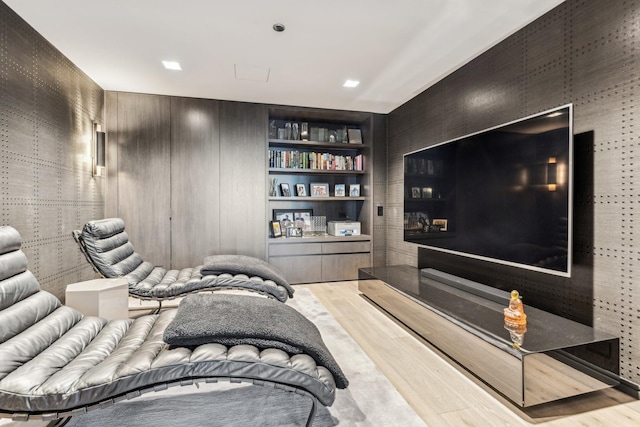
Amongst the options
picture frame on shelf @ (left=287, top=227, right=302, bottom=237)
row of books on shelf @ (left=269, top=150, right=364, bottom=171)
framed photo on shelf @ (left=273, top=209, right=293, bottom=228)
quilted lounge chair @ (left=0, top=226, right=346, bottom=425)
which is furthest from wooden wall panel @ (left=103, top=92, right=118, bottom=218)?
quilted lounge chair @ (left=0, top=226, right=346, bottom=425)

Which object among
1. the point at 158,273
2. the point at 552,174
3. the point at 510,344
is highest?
the point at 552,174

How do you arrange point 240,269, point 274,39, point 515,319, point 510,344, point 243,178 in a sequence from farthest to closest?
1. point 243,178
2. point 240,269
3. point 274,39
4. point 515,319
5. point 510,344

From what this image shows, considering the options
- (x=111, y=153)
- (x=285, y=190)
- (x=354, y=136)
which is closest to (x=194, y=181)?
(x=111, y=153)

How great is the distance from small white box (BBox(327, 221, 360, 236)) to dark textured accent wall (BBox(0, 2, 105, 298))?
2.92 metres

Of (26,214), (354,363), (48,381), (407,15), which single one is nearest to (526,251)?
(354,363)

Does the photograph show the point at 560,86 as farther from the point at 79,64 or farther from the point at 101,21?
the point at 79,64

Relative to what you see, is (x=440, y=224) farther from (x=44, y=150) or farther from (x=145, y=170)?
(x=44, y=150)

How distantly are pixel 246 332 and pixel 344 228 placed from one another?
10.5 ft

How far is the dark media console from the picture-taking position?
1.66 meters

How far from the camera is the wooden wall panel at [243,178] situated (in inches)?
166

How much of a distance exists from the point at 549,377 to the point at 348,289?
2.58 metres

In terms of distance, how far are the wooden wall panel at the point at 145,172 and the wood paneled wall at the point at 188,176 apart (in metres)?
0.01

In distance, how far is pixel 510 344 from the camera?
1.73 meters

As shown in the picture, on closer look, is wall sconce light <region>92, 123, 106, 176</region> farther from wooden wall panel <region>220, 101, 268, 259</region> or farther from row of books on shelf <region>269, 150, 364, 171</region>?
row of books on shelf <region>269, 150, 364, 171</region>
